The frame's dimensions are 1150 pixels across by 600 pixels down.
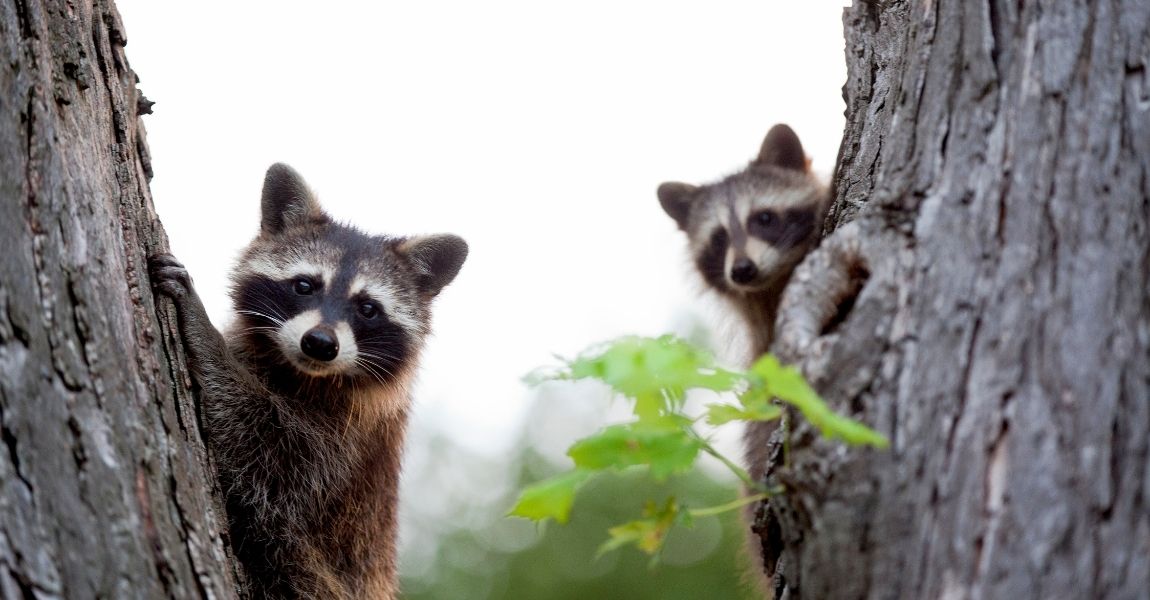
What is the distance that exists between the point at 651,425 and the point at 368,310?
3657 millimetres

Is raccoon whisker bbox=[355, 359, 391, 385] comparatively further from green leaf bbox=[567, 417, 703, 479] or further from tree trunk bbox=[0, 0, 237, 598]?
green leaf bbox=[567, 417, 703, 479]

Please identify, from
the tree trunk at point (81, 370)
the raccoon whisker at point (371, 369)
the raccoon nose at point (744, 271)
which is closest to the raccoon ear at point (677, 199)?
the raccoon nose at point (744, 271)

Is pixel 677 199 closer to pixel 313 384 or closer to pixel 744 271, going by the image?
pixel 744 271

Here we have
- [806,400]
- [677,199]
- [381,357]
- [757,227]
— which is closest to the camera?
Result: [806,400]

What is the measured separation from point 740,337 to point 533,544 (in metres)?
8.97

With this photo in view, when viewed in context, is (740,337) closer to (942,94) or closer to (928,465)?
(942,94)

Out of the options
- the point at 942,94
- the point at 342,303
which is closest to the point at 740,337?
the point at 342,303

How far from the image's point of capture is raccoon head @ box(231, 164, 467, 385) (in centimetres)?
525

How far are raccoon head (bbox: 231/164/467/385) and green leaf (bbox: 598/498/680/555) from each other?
2927mm

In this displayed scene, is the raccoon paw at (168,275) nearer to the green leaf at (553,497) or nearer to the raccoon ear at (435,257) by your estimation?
the green leaf at (553,497)

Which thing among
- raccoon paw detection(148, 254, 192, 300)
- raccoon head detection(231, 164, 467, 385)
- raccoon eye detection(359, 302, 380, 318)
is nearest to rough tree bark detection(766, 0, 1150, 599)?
raccoon paw detection(148, 254, 192, 300)

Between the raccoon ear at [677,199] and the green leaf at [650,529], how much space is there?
5156 mm

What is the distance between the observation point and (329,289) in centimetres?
564

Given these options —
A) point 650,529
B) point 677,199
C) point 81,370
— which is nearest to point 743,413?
point 650,529
